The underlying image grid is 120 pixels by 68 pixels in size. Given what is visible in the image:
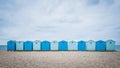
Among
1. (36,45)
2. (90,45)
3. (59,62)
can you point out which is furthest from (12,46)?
(59,62)

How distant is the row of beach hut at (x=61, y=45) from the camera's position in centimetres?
2489

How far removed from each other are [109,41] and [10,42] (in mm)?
15528

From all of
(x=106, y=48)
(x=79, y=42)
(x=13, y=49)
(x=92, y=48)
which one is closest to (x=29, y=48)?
(x=13, y=49)

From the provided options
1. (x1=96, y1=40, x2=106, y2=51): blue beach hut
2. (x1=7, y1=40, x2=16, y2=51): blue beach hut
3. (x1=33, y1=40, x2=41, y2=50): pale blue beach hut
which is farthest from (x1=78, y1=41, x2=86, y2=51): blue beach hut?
(x1=7, y1=40, x2=16, y2=51): blue beach hut

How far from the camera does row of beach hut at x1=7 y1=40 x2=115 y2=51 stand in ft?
81.7

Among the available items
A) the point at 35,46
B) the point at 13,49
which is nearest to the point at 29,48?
the point at 35,46

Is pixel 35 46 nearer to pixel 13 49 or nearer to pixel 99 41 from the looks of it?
pixel 13 49

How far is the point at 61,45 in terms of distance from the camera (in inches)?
995

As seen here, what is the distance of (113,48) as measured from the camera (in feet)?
81.2

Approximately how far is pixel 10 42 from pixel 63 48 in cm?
849

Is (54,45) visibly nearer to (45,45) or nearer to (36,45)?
(45,45)

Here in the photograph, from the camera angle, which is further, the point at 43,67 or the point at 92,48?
the point at 92,48

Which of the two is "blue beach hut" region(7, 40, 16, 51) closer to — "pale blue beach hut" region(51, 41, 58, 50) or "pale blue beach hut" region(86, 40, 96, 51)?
"pale blue beach hut" region(51, 41, 58, 50)

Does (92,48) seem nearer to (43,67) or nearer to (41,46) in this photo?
(41,46)
